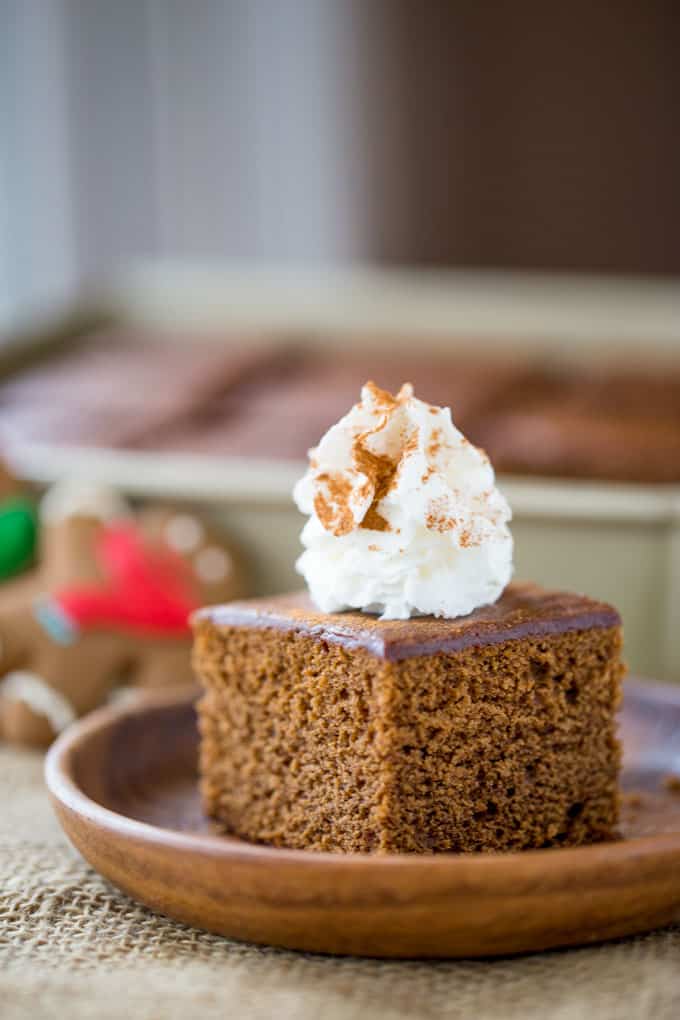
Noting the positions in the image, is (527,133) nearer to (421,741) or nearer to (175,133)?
(175,133)

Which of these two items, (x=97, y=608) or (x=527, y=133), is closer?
(x=97, y=608)

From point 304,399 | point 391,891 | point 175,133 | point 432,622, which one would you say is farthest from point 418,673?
point 175,133

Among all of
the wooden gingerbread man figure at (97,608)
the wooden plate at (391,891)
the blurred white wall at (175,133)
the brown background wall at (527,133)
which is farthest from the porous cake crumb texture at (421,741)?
the brown background wall at (527,133)

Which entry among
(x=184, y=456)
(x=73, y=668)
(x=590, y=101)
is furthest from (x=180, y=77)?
(x=73, y=668)

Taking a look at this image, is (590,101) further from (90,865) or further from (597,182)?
(90,865)

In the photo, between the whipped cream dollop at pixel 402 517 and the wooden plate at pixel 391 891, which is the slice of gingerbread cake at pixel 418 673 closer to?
the whipped cream dollop at pixel 402 517

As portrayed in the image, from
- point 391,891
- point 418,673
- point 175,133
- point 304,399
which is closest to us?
point 391,891
